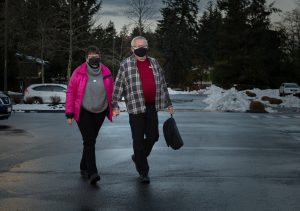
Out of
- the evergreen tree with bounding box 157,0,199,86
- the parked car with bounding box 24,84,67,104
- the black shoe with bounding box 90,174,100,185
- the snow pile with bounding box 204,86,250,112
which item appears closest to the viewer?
the black shoe with bounding box 90,174,100,185

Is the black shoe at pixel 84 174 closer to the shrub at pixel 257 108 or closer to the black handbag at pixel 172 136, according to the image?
the black handbag at pixel 172 136

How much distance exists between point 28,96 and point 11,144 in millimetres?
22021

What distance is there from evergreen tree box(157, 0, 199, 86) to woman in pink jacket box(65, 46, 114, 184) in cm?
8197

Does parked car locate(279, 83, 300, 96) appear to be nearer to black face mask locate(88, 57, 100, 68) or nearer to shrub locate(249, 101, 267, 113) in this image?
shrub locate(249, 101, 267, 113)

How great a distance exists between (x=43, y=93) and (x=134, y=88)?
27203 millimetres

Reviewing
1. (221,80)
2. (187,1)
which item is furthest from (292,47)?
(187,1)

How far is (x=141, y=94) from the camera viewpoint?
7.12 metres

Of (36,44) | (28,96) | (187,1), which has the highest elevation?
(187,1)

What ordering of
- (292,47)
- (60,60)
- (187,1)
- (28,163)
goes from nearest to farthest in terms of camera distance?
Result: (28,163) < (60,60) < (292,47) < (187,1)

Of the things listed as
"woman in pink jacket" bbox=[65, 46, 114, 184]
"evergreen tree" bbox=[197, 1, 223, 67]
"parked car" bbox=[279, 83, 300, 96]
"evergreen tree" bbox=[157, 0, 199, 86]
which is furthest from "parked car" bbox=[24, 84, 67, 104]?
"evergreen tree" bbox=[197, 1, 223, 67]

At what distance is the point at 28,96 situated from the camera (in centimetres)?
3341

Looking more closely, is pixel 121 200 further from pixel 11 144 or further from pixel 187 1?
pixel 187 1

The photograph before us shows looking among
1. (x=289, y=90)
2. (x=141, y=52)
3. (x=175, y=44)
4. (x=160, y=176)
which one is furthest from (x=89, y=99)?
(x=175, y=44)

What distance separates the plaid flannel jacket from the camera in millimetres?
7090
